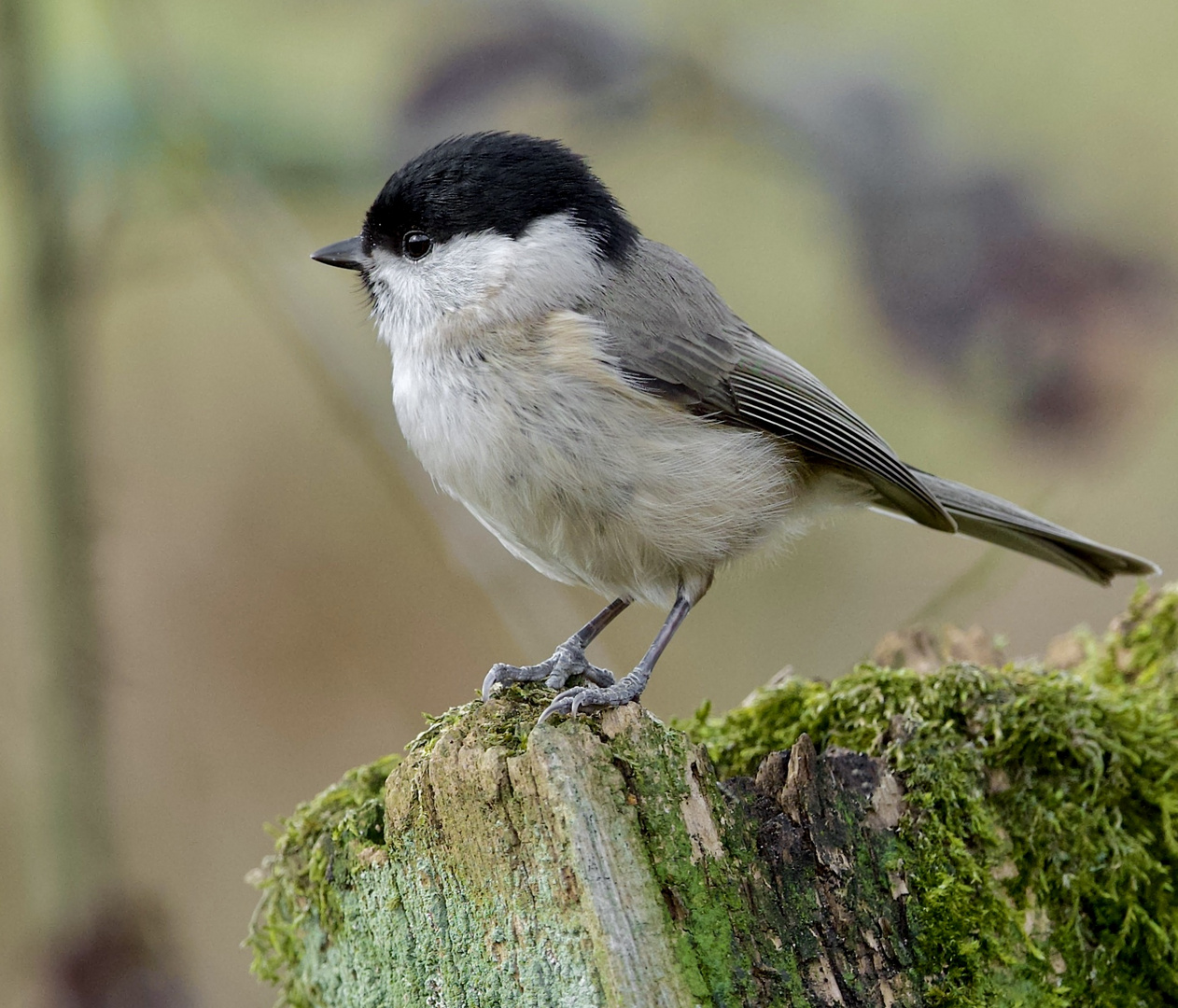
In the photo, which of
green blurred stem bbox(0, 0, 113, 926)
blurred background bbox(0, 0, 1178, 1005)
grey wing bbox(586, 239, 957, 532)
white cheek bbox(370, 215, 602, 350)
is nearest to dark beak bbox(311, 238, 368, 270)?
white cheek bbox(370, 215, 602, 350)

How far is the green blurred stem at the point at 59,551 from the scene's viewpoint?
2.81m

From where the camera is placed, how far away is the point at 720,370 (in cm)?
248

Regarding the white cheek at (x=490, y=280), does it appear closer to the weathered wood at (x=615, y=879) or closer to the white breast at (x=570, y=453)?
the white breast at (x=570, y=453)

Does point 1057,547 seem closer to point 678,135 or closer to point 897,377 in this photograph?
point 897,377

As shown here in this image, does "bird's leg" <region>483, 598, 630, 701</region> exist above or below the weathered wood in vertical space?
above

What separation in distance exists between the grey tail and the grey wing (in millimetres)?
85

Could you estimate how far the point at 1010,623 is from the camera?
15.0 ft

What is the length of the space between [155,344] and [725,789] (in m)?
3.66

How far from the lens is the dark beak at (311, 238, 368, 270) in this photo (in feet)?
8.48

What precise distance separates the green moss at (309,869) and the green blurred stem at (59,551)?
Answer: 0.81 meters

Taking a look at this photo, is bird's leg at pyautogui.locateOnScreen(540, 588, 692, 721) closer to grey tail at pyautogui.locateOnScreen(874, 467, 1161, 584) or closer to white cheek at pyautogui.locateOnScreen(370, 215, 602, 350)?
white cheek at pyautogui.locateOnScreen(370, 215, 602, 350)

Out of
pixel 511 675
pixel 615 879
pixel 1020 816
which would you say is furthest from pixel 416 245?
pixel 1020 816

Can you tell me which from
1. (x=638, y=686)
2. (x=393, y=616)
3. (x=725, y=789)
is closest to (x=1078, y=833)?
(x=725, y=789)

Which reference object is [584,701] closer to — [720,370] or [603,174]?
[720,370]
